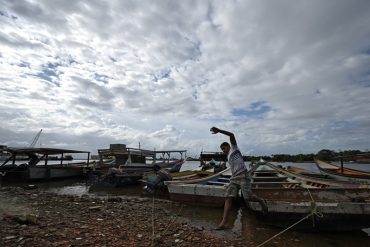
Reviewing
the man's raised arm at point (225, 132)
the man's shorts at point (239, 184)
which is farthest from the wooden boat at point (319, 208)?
the man's raised arm at point (225, 132)

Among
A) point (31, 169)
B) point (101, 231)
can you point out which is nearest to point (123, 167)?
point (31, 169)

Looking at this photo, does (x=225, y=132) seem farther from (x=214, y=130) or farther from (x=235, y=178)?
(x=235, y=178)

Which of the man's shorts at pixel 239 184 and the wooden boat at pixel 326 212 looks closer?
the wooden boat at pixel 326 212

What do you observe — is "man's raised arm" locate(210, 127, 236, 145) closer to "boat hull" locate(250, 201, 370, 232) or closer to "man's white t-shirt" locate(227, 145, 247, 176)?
"man's white t-shirt" locate(227, 145, 247, 176)

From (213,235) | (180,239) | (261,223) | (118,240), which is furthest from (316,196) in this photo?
(118,240)

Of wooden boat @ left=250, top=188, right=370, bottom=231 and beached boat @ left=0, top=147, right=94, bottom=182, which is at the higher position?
beached boat @ left=0, top=147, right=94, bottom=182

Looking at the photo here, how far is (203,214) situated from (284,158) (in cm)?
11592

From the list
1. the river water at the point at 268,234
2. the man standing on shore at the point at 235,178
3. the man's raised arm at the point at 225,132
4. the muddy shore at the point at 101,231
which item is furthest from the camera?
the man standing on shore at the point at 235,178

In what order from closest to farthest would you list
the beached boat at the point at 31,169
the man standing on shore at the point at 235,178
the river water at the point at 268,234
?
the river water at the point at 268,234
the man standing on shore at the point at 235,178
the beached boat at the point at 31,169

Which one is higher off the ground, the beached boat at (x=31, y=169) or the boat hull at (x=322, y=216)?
the beached boat at (x=31, y=169)

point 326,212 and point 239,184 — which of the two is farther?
point 239,184

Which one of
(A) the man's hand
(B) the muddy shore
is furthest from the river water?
(A) the man's hand

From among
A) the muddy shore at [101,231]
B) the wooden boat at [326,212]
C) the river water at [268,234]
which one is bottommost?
the river water at [268,234]

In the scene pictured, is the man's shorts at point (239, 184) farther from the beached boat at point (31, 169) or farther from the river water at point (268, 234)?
the beached boat at point (31, 169)
